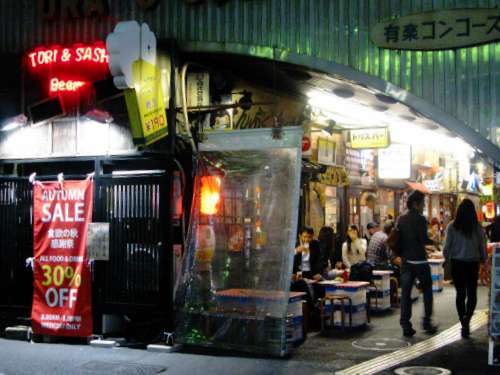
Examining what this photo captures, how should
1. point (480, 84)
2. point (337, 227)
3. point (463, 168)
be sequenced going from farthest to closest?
point (463, 168) → point (337, 227) → point (480, 84)

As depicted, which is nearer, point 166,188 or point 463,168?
point 166,188

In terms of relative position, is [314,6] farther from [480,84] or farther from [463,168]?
[463,168]

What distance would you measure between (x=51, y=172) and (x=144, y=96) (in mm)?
3023

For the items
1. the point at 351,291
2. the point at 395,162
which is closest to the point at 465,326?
the point at 351,291

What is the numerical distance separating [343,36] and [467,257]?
393 centimetres

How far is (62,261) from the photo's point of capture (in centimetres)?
1049

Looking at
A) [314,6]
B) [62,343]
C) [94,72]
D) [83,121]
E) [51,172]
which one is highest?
[314,6]

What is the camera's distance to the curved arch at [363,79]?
346 inches

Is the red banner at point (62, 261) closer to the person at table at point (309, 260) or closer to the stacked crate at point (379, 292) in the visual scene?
the person at table at point (309, 260)

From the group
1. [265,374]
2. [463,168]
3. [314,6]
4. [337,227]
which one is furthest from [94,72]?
[463,168]

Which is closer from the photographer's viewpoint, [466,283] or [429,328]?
[466,283]

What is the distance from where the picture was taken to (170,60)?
10.2 metres

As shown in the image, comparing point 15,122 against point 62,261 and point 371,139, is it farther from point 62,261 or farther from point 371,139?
point 371,139

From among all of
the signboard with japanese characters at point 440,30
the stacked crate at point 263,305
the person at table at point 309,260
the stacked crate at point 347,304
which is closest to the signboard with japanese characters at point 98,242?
the stacked crate at point 263,305
